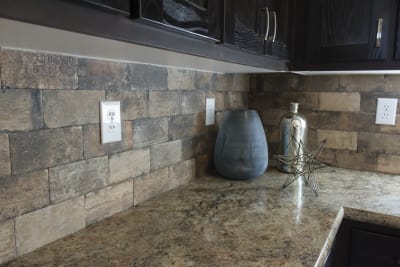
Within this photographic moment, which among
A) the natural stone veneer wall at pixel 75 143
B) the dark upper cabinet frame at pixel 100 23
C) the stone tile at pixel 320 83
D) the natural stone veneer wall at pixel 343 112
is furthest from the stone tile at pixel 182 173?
the stone tile at pixel 320 83

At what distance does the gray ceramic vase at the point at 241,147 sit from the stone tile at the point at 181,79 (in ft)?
0.70

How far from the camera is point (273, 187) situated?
1.22 metres

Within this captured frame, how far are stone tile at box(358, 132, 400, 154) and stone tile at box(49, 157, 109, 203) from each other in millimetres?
1234

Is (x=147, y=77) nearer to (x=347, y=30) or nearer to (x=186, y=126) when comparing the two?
(x=186, y=126)

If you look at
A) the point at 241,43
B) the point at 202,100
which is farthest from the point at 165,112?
the point at 241,43

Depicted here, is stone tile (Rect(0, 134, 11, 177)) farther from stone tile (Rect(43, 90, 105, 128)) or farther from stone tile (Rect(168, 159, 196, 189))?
→ stone tile (Rect(168, 159, 196, 189))

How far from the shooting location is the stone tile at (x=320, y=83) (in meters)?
1.53

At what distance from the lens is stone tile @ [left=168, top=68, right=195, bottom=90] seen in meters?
1.11

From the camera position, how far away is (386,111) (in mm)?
1431

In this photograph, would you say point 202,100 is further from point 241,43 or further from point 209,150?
point 241,43

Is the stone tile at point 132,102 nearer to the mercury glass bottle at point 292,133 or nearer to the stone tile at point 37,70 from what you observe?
the stone tile at point 37,70

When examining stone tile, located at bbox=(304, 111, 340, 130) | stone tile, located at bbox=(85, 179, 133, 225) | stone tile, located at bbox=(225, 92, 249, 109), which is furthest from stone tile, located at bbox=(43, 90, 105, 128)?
stone tile, located at bbox=(304, 111, 340, 130)

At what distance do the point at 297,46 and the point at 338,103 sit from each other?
423 mm

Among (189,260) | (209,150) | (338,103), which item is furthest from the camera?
(338,103)
